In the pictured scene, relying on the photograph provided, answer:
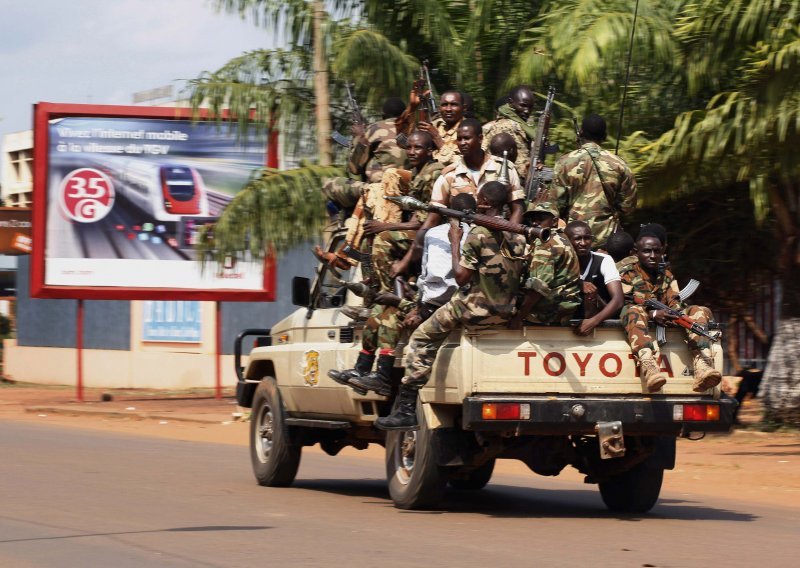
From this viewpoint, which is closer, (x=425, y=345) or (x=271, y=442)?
(x=425, y=345)

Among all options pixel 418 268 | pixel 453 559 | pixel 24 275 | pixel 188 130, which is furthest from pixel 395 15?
pixel 24 275

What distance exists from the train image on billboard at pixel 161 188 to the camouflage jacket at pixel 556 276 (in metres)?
15.2

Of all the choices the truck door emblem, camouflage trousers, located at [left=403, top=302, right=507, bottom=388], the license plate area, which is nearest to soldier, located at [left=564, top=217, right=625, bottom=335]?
the license plate area

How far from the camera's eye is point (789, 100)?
12.9 m

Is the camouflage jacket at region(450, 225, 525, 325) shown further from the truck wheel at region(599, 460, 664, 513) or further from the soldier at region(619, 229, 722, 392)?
the truck wheel at region(599, 460, 664, 513)

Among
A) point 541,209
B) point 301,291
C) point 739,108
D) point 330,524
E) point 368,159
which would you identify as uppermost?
point 739,108

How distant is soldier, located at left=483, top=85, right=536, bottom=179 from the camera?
33.7 ft

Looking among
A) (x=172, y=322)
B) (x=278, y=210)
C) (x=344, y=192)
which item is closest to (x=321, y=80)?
(x=278, y=210)

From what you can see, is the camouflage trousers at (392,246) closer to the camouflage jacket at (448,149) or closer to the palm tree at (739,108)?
the camouflage jacket at (448,149)

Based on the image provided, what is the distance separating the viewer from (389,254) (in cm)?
967

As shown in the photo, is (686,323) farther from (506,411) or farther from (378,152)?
(378,152)

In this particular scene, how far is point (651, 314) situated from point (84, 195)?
16.2 meters

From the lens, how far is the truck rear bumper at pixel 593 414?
8320mm

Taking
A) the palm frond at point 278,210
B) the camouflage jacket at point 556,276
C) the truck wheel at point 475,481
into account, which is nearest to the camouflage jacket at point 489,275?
the camouflage jacket at point 556,276
